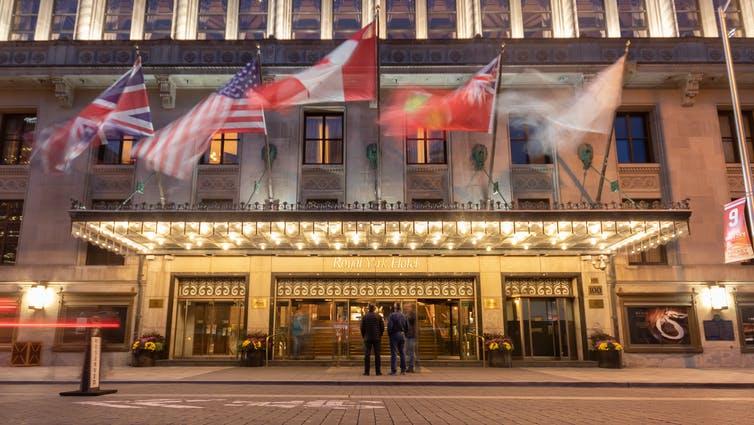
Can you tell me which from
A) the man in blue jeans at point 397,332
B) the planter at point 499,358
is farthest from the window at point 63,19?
the planter at point 499,358

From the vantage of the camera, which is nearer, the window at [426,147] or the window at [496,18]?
the window at [426,147]

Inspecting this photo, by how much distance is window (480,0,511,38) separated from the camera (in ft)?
→ 73.3

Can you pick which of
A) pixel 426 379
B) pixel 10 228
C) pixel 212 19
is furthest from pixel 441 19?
pixel 10 228

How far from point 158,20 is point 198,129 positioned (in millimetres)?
10033

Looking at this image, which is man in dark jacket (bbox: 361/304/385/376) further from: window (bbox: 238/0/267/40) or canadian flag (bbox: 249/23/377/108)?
window (bbox: 238/0/267/40)

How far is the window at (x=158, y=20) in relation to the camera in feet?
73.2

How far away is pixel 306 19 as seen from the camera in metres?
22.7

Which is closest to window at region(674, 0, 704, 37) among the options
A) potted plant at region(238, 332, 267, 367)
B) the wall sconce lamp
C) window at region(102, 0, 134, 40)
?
the wall sconce lamp

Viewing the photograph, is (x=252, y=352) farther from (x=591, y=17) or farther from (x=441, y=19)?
(x=591, y=17)

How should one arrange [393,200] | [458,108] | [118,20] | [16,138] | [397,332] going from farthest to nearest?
1. [118,20]
2. [16,138]
3. [393,200]
4. [458,108]
5. [397,332]

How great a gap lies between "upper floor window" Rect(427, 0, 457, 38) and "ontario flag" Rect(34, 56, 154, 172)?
12359 mm

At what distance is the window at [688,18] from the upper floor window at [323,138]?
15.0 m

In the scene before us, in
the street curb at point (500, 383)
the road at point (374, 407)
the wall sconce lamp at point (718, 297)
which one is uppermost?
the wall sconce lamp at point (718, 297)

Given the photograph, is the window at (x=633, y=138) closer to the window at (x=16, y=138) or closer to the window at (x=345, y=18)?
the window at (x=345, y=18)
